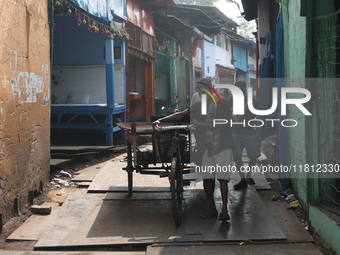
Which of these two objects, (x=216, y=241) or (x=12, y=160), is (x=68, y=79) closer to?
(x=12, y=160)

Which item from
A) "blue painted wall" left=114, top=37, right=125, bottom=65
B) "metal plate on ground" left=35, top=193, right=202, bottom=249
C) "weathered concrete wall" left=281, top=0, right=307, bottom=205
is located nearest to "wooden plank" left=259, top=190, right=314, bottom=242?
"weathered concrete wall" left=281, top=0, right=307, bottom=205

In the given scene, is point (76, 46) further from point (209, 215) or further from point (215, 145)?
point (209, 215)

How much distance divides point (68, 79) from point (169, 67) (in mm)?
6886

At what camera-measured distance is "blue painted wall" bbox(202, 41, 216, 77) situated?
24516 mm

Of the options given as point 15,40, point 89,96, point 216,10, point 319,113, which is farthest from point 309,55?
point 216,10

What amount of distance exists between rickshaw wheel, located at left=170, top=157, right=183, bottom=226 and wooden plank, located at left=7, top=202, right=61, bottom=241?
65.9 inches

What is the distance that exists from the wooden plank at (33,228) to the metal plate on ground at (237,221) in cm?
182

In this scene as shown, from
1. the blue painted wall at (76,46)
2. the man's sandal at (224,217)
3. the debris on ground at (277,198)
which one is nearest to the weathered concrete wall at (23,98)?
the man's sandal at (224,217)

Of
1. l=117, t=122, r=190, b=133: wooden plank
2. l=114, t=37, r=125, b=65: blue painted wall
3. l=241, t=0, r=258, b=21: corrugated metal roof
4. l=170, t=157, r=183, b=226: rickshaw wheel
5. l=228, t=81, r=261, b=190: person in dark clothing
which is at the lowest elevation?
l=170, t=157, r=183, b=226: rickshaw wheel

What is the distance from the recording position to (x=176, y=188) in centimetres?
466

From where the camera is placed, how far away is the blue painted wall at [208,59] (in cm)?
2452

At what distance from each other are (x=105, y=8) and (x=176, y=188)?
6.15 meters

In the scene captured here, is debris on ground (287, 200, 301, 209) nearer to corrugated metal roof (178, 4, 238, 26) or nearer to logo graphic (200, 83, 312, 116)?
logo graphic (200, 83, 312, 116)

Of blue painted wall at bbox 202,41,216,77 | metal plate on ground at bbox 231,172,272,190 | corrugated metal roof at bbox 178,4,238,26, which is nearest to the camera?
A: metal plate on ground at bbox 231,172,272,190
